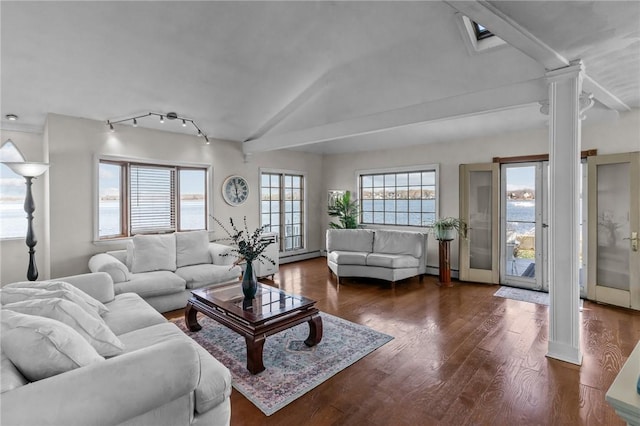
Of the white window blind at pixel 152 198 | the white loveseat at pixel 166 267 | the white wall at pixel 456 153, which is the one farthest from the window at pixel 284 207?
the white loveseat at pixel 166 267

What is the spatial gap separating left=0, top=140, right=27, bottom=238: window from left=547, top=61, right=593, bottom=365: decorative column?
251 inches

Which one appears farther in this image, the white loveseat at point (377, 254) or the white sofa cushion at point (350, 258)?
the white sofa cushion at point (350, 258)

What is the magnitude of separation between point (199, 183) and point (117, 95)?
6.42 feet

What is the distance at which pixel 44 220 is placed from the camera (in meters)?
4.53

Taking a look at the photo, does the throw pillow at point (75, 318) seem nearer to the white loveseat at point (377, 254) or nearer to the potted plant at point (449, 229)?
the white loveseat at point (377, 254)

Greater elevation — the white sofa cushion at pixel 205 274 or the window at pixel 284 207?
the window at pixel 284 207

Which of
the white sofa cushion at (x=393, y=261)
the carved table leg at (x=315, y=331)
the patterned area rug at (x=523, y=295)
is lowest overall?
the patterned area rug at (x=523, y=295)

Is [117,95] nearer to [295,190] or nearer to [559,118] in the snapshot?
[295,190]

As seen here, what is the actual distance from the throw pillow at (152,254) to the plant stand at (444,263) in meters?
4.17

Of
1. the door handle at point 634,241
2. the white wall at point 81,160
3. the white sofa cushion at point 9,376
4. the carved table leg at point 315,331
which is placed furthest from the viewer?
the white wall at point 81,160

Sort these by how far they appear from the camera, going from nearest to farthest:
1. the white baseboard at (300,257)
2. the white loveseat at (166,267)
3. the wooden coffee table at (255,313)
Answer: the wooden coffee table at (255,313)
the white loveseat at (166,267)
the white baseboard at (300,257)

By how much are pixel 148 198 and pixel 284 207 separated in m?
2.84

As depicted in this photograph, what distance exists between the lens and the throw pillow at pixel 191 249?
458cm

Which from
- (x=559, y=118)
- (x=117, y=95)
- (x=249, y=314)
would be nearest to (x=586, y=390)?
(x=559, y=118)
